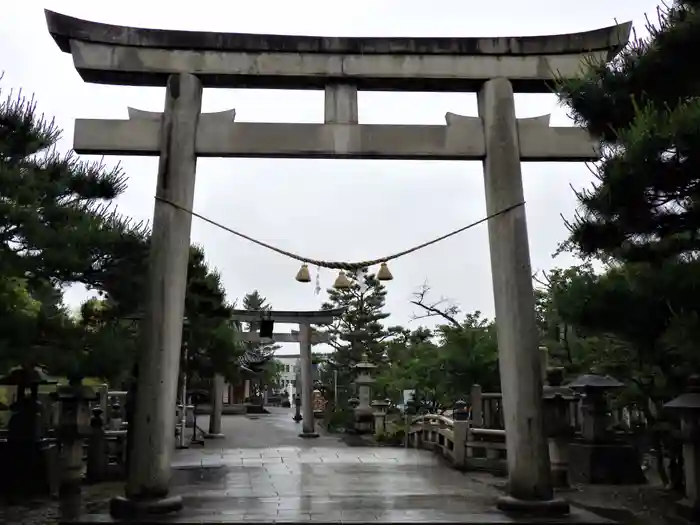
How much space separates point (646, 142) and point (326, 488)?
7.07 metres

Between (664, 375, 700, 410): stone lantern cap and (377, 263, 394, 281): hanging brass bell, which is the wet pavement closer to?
(664, 375, 700, 410): stone lantern cap

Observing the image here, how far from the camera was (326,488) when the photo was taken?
409 inches

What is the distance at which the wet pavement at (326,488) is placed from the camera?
7.75 meters

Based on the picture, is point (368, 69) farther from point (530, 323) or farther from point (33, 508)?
point (33, 508)

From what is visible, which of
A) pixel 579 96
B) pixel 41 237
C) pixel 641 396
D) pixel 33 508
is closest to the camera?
pixel 579 96

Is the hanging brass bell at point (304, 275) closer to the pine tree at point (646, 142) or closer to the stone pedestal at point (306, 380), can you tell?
the pine tree at point (646, 142)

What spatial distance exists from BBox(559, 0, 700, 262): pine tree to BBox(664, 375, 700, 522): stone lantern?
216 centimetres

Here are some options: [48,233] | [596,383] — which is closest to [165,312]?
[48,233]

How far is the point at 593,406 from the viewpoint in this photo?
11.7 metres

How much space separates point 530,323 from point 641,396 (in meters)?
3.89

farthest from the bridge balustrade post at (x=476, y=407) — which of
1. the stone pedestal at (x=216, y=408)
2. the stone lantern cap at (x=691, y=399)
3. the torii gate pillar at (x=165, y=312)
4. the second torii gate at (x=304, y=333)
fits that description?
the stone pedestal at (x=216, y=408)

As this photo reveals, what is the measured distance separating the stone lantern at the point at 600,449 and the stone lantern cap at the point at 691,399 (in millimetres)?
3135

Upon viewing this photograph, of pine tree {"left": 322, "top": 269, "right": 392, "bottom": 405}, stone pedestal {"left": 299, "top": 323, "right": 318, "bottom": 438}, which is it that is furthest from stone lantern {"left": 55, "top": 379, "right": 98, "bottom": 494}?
pine tree {"left": 322, "top": 269, "right": 392, "bottom": 405}

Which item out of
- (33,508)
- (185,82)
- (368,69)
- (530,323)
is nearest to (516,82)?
(368,69)
